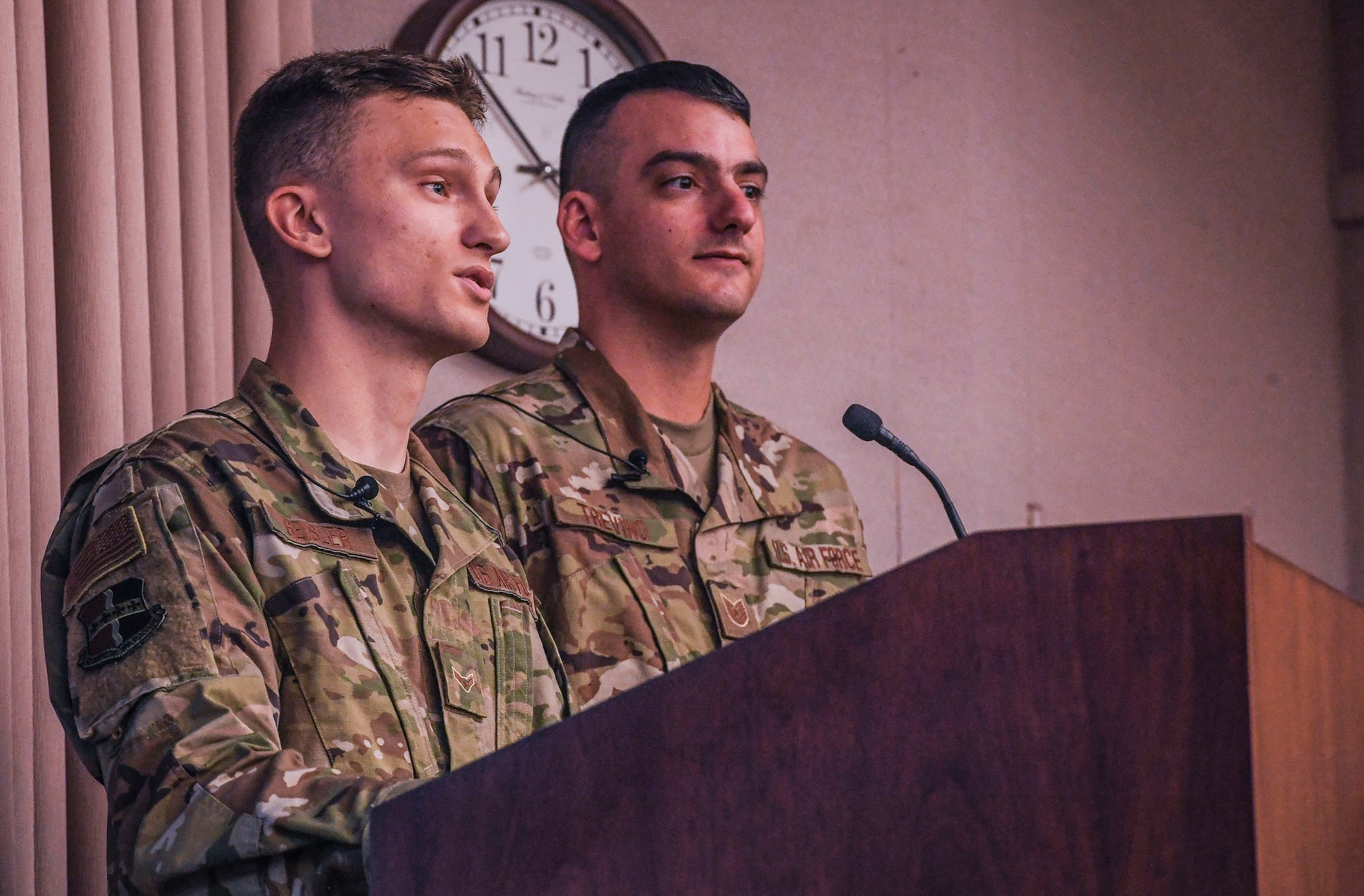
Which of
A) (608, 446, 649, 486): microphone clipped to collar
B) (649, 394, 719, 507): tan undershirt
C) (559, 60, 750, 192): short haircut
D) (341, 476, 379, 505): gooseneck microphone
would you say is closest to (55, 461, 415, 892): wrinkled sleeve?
(341, 476, 379, 505): gooseneck microphone

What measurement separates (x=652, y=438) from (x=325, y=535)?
67cm

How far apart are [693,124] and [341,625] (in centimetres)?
95

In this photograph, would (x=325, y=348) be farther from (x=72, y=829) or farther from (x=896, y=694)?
(x=896, y=694)

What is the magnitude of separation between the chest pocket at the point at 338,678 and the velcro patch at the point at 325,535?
3 centimetres

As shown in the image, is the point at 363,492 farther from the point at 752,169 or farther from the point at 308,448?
the point at 752,169

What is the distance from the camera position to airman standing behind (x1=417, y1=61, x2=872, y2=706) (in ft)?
5.99

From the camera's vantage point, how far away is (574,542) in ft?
6.00

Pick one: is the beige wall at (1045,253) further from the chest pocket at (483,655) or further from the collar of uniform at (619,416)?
the chest pocket at (483,655)

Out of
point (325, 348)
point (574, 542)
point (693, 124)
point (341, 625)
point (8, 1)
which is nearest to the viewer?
point (341, 625)

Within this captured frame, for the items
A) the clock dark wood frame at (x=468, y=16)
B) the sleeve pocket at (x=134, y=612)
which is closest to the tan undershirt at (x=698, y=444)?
the clock dark wood frame at (x=468, y=16)

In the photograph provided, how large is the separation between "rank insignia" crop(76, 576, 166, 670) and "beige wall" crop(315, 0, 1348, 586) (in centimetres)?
127

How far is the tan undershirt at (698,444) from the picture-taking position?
6.64 ft

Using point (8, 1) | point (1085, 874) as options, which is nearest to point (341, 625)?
point (1085, 874)

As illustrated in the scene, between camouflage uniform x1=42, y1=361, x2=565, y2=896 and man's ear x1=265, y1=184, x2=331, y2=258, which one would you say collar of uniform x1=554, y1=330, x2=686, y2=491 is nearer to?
camouflage uniform x1=42, y1=361, x2=565, y2=896
